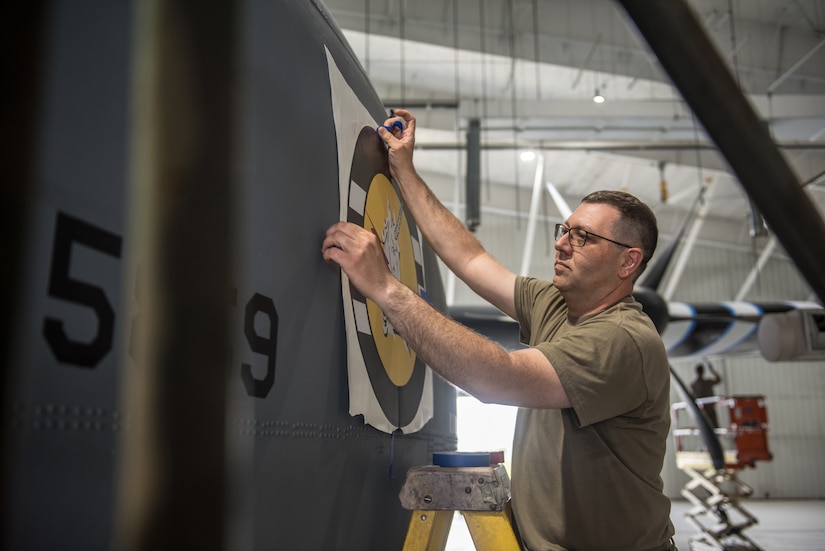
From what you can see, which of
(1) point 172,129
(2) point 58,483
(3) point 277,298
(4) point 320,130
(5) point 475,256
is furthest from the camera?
(5) point 475,256

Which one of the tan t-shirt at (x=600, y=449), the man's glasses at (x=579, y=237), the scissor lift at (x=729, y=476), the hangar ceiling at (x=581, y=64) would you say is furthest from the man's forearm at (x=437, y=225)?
the scissor lift at (x=729, y=476)

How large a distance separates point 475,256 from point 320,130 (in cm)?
→ 117

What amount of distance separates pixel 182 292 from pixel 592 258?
7.77 ft

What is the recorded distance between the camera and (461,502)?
215cm

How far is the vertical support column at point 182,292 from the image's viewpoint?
0.40 metres

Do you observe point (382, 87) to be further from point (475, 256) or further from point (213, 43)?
point (213, 43)

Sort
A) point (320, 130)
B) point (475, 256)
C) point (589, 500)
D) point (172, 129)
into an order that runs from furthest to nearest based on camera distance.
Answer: point (475, 256) < point (589, 500) < point (320, 130) < point (172, 129)

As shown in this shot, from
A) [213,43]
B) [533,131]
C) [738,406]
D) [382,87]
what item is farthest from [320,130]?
[382,87]

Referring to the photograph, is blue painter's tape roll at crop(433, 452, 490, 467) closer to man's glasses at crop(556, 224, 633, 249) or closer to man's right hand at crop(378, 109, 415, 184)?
man's glasses at crop(556, 224, 633, 249)

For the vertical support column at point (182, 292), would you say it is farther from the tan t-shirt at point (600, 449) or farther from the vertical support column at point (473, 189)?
the vertical support column at point (473, 189)

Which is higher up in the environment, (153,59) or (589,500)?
(153,59)

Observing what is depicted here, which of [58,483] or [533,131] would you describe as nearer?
[58,483]

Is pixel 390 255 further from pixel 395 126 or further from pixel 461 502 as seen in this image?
pixel 461 502

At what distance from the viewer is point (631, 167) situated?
18438 mm
